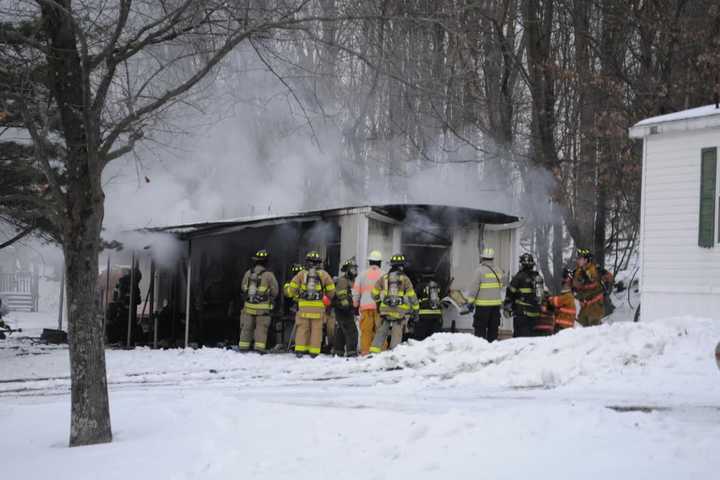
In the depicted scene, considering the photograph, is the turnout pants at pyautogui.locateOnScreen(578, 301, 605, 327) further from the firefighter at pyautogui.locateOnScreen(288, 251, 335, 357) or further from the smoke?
the smoke

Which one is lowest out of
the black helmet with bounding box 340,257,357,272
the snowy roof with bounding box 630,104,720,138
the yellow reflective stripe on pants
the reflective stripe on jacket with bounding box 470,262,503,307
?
the yellow reflective stripe on pants

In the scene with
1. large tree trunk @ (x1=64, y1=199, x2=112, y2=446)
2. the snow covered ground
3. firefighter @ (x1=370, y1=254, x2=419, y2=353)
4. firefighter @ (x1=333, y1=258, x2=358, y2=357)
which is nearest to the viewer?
the snow covered ground

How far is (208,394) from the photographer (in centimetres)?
997

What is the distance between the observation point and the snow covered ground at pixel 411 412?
593 centimetres

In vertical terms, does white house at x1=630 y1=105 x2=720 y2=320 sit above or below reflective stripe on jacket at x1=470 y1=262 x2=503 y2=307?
above

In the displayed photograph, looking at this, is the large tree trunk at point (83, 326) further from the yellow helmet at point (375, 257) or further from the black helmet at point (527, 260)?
the black helmet at point (527, 260)

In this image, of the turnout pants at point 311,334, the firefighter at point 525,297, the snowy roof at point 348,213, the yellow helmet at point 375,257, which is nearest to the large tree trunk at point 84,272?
the turnout pants at point 311,334

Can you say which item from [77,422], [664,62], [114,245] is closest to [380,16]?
[77,422]

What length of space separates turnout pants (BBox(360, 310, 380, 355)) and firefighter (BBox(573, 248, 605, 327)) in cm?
362

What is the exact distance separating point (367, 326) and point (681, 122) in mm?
6040

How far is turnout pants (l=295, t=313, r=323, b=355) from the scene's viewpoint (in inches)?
592

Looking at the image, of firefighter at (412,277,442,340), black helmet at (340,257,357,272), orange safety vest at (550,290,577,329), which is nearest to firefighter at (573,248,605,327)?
orange safety vest at (550,290,577,329)

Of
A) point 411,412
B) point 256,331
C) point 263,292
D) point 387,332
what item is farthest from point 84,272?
point 256,331

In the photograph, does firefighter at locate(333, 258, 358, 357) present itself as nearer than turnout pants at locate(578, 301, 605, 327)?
Yes
